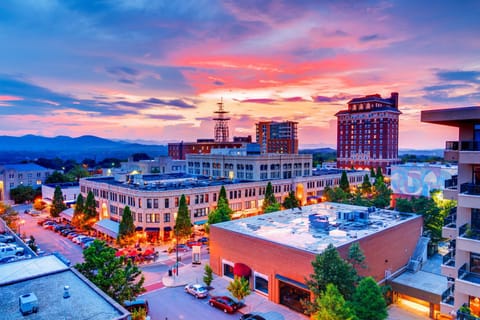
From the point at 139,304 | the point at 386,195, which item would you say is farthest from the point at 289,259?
the point at 386,195

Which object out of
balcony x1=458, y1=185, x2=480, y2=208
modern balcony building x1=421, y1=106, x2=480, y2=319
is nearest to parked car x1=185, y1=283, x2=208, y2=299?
modern balcony building x1=421, y1=106, x2=480, y2=319

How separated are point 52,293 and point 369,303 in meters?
21.3

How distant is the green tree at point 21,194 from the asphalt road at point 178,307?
7660 cm

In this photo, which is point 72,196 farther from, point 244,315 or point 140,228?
point 244,315

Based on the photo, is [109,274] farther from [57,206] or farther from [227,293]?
[57,206]

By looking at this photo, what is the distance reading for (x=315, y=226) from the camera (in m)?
37.0

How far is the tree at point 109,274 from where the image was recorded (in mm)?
24531

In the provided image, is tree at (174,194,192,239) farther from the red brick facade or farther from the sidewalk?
the red brick facade

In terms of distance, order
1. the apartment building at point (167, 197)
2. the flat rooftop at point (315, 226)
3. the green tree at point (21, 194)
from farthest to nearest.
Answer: the green tree at point (21, 194) → the apartment building at point (167, 197) → the flat rooftop at point (315, 226)

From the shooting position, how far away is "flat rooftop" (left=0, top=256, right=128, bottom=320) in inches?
671

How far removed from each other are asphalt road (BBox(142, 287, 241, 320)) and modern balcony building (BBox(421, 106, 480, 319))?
18.6 meters

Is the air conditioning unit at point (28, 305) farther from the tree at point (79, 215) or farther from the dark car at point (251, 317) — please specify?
the tree at point (79, 215)

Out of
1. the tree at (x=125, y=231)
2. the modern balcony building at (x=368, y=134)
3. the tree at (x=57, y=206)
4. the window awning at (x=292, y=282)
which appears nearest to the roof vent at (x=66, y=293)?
the window awning at (x=292, y=282)

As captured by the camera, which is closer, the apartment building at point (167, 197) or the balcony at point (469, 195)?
the balcony at point (469, 195)
